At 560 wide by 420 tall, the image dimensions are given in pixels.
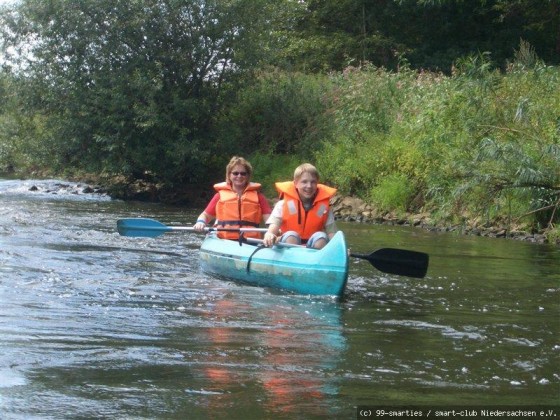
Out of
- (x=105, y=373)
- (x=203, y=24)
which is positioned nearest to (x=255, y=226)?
(x=105, y=373)

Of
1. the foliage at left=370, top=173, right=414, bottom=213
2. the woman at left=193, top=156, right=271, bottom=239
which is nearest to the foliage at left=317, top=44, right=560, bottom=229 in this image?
the foliage at left=370, top=173, right=414, bottom=213

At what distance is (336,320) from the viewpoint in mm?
7059

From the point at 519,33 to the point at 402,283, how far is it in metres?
19.1

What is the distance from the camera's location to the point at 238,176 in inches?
374

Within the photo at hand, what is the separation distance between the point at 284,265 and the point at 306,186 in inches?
27.3

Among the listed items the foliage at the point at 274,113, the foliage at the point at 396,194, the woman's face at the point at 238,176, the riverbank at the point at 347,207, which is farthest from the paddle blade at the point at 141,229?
the foliage at the point at 274,113

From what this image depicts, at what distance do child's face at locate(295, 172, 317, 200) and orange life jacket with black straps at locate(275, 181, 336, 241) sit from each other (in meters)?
0.05

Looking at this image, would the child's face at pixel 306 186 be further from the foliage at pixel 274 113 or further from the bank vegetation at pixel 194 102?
the foliage at pixel 274 113

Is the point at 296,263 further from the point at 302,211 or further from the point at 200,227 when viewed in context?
the point at 200,227

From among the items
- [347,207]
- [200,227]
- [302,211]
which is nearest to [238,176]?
[200,227]

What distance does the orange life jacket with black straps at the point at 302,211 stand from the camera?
855cm

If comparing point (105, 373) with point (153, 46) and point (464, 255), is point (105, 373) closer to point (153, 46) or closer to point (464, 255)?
point (464, 255)

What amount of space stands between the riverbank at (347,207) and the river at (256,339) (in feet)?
8.51

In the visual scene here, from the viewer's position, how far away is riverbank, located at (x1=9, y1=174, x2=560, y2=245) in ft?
45.0
